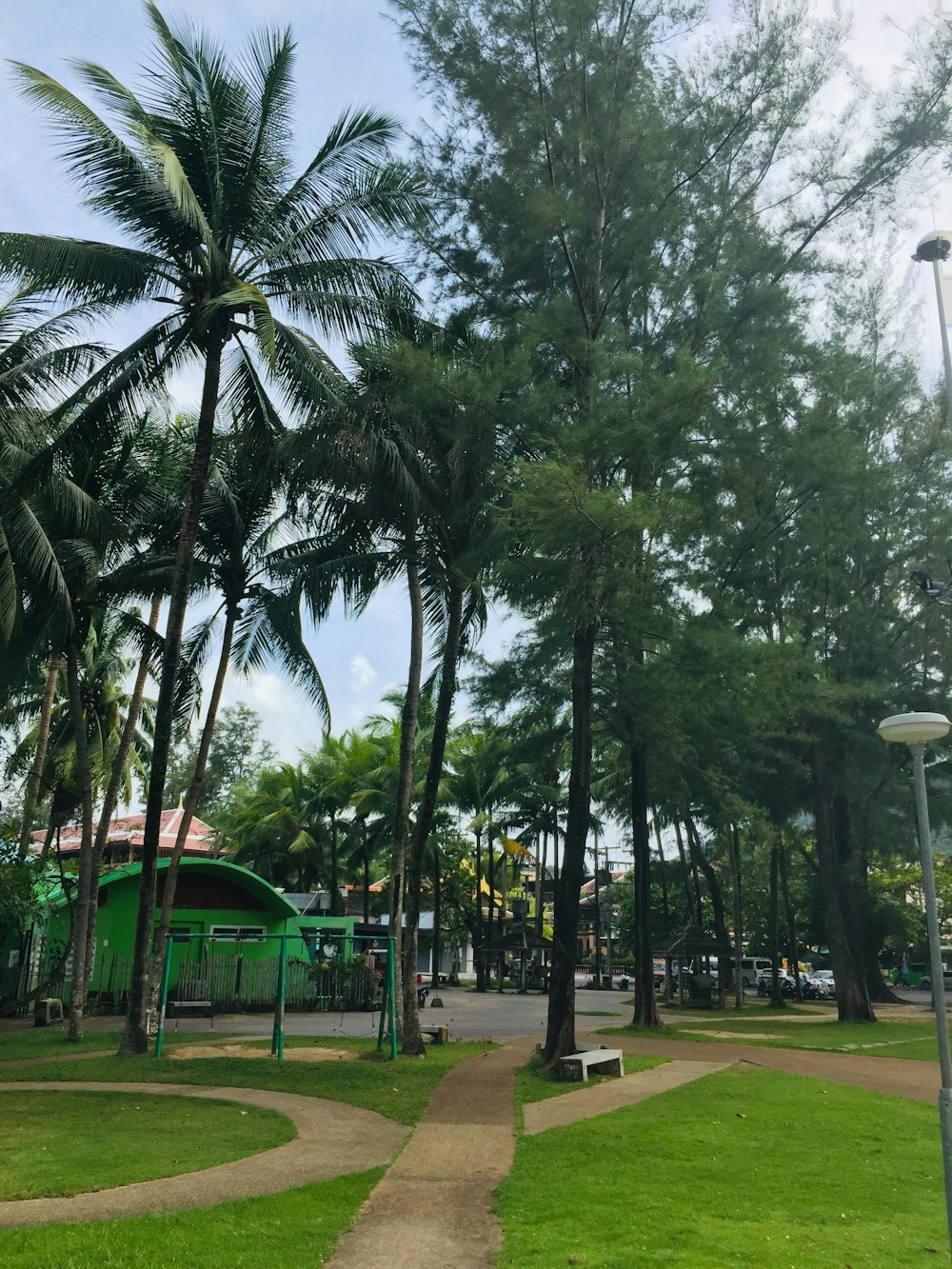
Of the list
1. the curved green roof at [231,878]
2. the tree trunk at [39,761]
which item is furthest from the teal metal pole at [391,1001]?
the curved green roof at [231,878]

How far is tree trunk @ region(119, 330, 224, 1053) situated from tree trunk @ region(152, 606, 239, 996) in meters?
1.47

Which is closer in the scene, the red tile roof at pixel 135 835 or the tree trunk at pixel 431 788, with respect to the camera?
the tree trunk at pixel 431 788

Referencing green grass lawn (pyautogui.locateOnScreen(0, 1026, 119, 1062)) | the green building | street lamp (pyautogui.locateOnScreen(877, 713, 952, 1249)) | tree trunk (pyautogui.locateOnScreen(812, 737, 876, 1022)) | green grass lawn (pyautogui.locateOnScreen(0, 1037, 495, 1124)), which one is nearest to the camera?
street lamp (pyautogui.locateOnScreen(877, 713, 952, 1249))

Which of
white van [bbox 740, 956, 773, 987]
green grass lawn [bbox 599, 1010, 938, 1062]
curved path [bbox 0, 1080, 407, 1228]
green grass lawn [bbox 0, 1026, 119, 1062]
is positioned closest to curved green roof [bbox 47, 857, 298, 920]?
green grass lawn [bbox 0, 1026, 119, 1062]

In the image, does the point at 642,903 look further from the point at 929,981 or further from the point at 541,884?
the point at 929,981

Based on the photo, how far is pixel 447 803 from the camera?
42844mm

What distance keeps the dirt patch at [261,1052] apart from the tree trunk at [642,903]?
27.5 ft

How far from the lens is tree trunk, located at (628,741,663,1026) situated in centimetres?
2320

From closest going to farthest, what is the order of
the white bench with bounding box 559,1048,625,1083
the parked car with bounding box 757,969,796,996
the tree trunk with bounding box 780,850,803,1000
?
the white bench with bounding box 559,1048,625,1083, the tree trunk with bounding box 780,850,803,1000, the parked car with bounding box 757,969,796,996

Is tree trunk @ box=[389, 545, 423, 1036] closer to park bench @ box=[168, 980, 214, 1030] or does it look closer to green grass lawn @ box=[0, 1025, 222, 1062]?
green grass lawn @ box=[0, 1025, 222, 1062]

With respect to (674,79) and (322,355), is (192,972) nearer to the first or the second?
(322,355)

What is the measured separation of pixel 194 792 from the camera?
768 inches

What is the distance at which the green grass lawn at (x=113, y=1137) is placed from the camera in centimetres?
798

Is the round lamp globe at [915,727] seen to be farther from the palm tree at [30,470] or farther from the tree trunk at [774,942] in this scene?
the tree trunk at [774,942]
